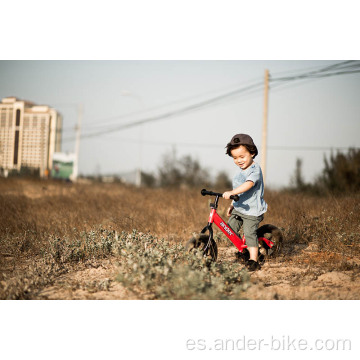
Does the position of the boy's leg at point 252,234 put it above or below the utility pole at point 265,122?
below

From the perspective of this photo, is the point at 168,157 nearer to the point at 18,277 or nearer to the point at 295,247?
the point at 295,247

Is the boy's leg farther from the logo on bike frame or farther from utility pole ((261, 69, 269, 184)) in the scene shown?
utility pole ((261, 69, 269, 184))

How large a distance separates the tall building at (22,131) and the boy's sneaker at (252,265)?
6.18 metres

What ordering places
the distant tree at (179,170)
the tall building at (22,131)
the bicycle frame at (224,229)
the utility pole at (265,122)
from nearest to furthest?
1. the bicycle frame at (224,229)
2. the tall building at (22,131)
3. the utility pole at (265,122)
4. the distant tree at (179,170)

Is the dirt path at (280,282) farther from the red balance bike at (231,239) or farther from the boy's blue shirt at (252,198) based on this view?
the boy's blue shirt at (252,198)

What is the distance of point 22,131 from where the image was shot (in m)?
8.25

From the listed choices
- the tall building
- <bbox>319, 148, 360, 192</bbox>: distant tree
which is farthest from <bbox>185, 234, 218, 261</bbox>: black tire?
<bbox>319, 148, 360, 192</bbox>: distant tree

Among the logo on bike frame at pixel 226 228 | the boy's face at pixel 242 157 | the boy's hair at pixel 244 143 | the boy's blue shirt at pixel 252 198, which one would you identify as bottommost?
the logo on bike frame at pixel 226 228

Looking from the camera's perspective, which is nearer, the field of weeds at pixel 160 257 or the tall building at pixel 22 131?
the field of weeds at pixel 160 257

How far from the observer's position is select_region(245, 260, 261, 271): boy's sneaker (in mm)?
3824

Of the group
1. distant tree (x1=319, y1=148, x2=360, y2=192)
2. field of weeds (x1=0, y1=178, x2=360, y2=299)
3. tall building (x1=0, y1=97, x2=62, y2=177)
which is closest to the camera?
field of weeds (x1=0, y1=178, x2=360, y2=299)

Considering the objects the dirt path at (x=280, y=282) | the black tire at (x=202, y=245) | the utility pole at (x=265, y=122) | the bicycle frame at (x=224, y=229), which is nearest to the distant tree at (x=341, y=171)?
the utility pole at (x=265, y=122)

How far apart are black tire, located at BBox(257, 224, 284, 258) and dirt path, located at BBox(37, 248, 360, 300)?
0.11 metres

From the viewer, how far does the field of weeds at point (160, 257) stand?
10.3 ft
